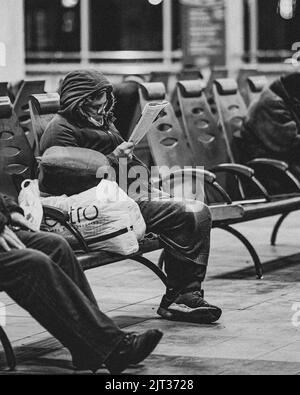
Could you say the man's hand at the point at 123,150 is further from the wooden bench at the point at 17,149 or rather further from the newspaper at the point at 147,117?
the wooden bench at the point at 17,149

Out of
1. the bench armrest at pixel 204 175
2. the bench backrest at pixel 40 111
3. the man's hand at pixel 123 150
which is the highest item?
the bench backrest at pixel 40 111

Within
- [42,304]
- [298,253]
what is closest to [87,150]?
[42,304]

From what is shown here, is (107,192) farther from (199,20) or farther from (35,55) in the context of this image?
(35,55)

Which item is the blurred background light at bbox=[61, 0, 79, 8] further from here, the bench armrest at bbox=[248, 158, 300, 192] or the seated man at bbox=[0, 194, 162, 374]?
the seated man at bbox=[0, 194, 162, 374]

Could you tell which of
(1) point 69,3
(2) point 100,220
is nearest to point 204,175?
(2) point 100,220

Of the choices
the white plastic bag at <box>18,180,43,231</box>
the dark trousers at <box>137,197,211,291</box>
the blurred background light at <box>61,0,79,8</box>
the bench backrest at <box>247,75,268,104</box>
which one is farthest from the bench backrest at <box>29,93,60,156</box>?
the blurred background light at <box>61,0,79,8</box>

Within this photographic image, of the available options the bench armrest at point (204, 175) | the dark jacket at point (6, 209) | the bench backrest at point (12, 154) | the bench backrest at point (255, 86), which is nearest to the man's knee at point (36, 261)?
the dark jacket at point (6, 209)

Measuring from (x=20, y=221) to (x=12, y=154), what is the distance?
65.6 inches

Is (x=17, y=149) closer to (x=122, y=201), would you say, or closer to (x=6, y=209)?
(x=122, y=201)

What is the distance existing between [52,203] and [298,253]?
343cm

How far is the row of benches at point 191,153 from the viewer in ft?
22.3

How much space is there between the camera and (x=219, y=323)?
6.23m

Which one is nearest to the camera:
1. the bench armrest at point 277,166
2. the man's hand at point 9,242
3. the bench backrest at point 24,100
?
the man's hand at point 9,242

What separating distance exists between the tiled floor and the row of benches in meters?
0.29
